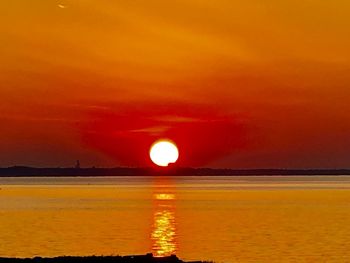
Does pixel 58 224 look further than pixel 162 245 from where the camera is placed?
Yes

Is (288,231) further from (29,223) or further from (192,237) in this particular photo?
(29,223)

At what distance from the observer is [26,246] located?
8225cm

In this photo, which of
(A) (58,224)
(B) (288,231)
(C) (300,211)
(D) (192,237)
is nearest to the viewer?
(D) (192,237)

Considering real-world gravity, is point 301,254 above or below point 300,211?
below

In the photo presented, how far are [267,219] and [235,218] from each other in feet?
19.5

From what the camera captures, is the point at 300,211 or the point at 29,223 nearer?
the point at 29,223

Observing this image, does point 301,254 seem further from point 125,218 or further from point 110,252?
point 125,218

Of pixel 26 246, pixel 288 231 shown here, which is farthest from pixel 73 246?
pixel 288 231

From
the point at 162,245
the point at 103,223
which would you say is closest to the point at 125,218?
the point at 103,223

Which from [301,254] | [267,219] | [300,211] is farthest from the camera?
[300,211]

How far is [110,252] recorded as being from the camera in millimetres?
76750

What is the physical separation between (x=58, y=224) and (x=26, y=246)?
34579mm

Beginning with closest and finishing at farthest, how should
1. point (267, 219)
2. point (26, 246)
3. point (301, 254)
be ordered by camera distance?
1. point (301, 254)
2. point (26, 246)
3. point (267, 219)

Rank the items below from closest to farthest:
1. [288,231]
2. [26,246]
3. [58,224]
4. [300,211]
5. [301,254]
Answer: [301,254] < [26,246] < [288,231] < [58,224] < [300,211]
